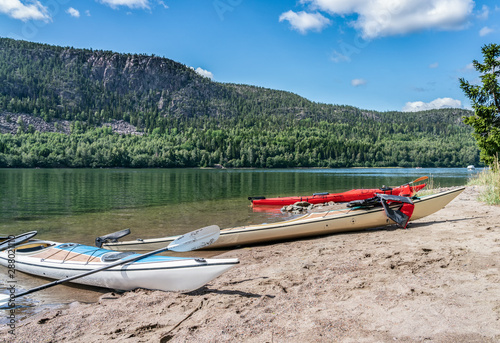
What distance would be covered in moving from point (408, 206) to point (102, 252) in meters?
8.68

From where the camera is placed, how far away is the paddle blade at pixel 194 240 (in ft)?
19.2

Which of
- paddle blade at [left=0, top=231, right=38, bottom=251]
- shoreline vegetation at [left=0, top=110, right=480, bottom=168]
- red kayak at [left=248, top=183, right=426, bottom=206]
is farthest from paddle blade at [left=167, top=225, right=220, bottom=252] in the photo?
shoreline vegetation at [left=0, top=110, right=480, bottom=168]

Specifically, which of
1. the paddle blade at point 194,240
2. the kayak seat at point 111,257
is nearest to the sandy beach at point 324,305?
the kayak seat at point 111,257

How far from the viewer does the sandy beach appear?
3.54 m

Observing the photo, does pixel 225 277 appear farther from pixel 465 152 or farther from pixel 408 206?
pixel 465 152

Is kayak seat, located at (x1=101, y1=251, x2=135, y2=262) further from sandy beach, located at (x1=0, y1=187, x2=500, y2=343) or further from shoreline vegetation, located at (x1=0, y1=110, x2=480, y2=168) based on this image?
shoreline vegetation, located at (x1=0, y1=110, x2=480, y2=168)

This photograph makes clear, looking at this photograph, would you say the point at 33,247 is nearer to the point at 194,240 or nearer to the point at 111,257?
the point at 111,257

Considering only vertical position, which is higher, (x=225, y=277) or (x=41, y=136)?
(x=41, y=136)

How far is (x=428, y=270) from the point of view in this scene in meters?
5.38

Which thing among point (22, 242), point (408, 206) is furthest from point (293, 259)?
point (22, 242)

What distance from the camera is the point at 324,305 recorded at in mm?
4320

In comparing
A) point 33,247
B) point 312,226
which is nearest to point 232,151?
point 312,226

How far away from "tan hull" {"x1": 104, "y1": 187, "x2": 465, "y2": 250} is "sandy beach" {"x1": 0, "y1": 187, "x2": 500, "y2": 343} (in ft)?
7.33

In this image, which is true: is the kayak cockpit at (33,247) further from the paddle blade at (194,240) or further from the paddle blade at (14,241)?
the paddle blade at (194,240)
